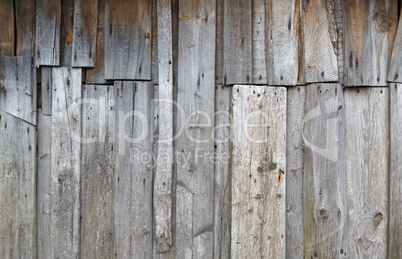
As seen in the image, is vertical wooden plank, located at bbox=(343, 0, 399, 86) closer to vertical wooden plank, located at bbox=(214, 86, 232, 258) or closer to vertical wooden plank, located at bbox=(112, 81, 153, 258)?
vertical wooden plank, located at bbox=(214, 86, 232, 258)

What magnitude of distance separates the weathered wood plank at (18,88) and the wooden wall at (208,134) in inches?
0.5

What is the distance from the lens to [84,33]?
78.4 inches

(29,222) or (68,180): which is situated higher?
(68,180)

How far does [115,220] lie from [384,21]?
8.62 ft

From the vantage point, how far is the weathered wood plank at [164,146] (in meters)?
1.94

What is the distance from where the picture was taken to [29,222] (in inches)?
77.4

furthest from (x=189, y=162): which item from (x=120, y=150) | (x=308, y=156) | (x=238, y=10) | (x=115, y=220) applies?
(x=238, y=10)

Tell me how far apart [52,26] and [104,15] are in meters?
0.42

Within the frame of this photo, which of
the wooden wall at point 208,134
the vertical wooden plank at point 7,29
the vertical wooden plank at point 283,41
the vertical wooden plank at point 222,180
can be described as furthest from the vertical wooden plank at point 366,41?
the vertical wooden plank at point 7,29

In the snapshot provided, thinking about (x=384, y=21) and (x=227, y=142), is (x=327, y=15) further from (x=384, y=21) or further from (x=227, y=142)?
(x=227, y=142)

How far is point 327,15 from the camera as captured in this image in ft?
6.38

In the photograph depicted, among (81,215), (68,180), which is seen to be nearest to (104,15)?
(68,180)

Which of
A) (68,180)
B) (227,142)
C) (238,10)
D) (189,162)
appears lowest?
(68,180)

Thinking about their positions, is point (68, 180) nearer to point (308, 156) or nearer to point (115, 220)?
point (115, 220)
